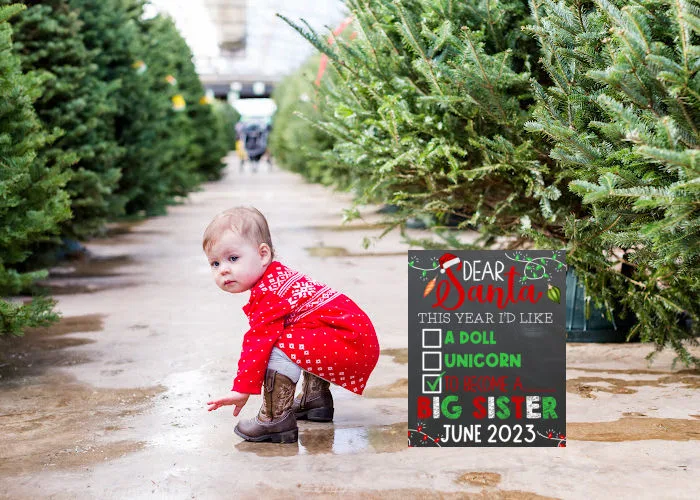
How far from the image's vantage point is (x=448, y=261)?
11.4 feet

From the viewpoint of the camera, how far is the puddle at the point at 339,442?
367cm

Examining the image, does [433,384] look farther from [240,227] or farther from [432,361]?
[240,227]

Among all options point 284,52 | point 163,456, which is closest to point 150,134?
point 163,456

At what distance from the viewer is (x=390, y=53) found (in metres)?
5.43

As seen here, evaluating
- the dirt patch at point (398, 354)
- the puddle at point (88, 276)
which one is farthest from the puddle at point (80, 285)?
the dirt patch at point (398, 354)

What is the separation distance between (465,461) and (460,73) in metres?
1.93

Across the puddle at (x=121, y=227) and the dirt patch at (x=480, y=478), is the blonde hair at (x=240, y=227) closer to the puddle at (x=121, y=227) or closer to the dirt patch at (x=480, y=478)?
the dirt patch at (x=480, y=478)

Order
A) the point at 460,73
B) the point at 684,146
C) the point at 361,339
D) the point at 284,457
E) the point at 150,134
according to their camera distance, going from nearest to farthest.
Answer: the point at 684,146 < the point at 284,457 < the point at 361,339 < the point at 460,73 < the point at 150,134

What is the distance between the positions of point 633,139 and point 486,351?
0.94m

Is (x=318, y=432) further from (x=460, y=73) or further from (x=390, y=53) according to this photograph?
(x=390, y=53)

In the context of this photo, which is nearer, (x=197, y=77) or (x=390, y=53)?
Answer: (x=390, y=53)

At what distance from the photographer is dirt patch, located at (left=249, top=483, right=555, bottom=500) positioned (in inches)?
124

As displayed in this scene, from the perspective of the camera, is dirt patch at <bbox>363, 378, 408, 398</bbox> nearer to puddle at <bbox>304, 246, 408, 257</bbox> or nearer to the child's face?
the child's face

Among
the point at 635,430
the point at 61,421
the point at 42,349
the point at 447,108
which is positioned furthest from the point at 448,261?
the point at 42,349
